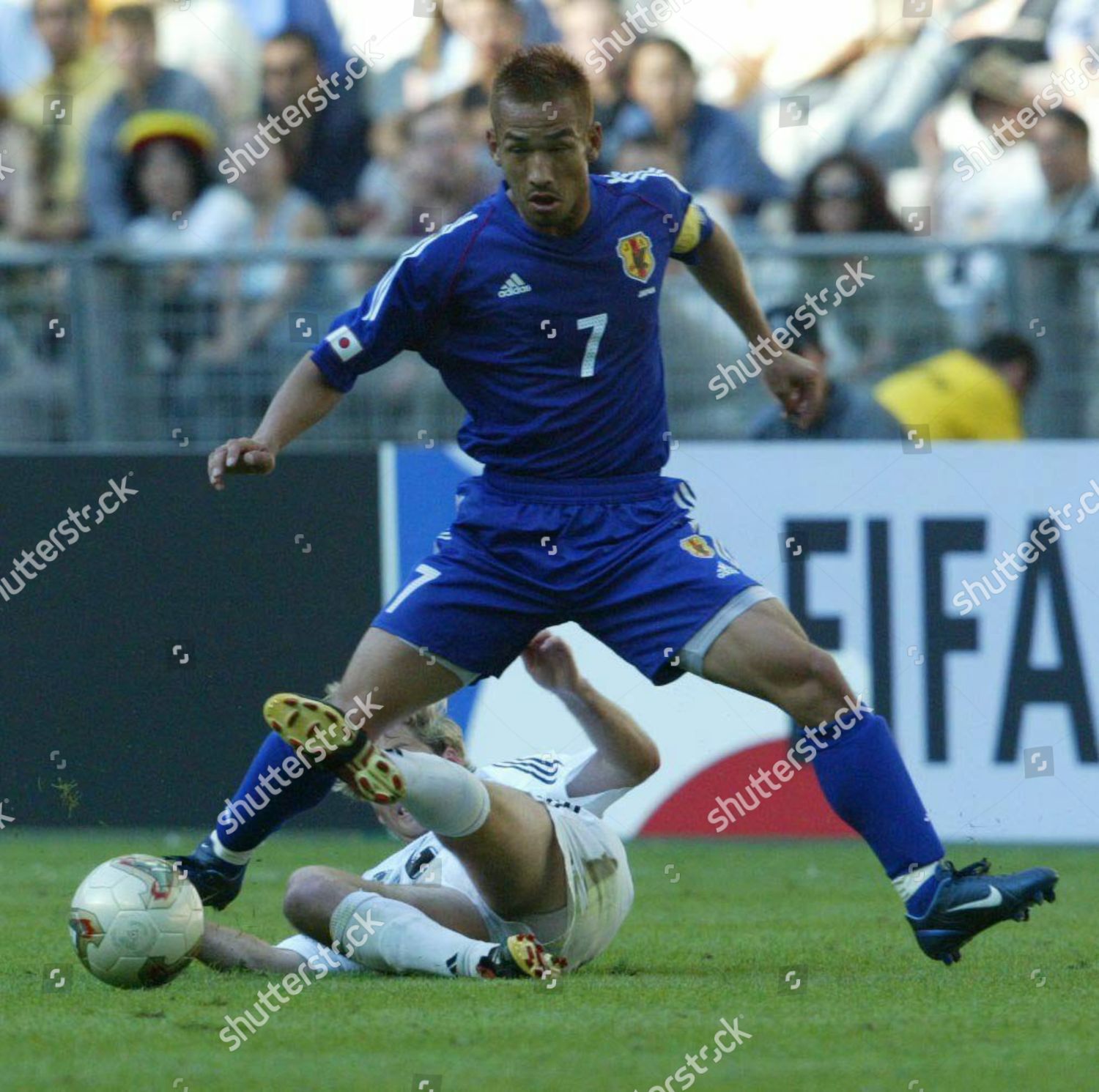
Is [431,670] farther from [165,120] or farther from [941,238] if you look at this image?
[165,120]

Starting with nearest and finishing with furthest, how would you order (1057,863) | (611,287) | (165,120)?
(611,287)
(1057,863)
(165,120)

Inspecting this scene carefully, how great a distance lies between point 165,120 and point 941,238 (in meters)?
3.79

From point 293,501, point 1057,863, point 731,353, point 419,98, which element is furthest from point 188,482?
point 1057,863

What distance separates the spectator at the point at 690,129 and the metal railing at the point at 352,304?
3.98 feet

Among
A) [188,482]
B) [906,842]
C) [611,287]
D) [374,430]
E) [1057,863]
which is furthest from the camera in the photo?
[374,430]

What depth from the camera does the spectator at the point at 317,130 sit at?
11.0 metres

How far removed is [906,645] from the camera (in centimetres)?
882

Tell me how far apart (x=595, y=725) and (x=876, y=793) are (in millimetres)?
856

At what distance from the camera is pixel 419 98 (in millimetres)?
11219

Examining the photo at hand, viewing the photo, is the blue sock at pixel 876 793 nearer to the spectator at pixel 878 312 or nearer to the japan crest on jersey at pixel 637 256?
the japan crest on jersey at pixel 637 256

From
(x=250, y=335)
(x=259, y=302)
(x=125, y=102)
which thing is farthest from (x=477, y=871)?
(x=125, y=102)

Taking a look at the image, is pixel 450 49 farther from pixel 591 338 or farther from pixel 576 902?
pixel 576 902

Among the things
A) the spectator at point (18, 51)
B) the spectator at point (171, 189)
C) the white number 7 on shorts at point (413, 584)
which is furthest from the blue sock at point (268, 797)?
the spectator at point (18, 51)

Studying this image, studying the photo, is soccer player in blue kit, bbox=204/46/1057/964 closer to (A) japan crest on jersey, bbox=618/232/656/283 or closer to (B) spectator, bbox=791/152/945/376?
(A) japan crest on jersey, bbox=618/232/656/283
